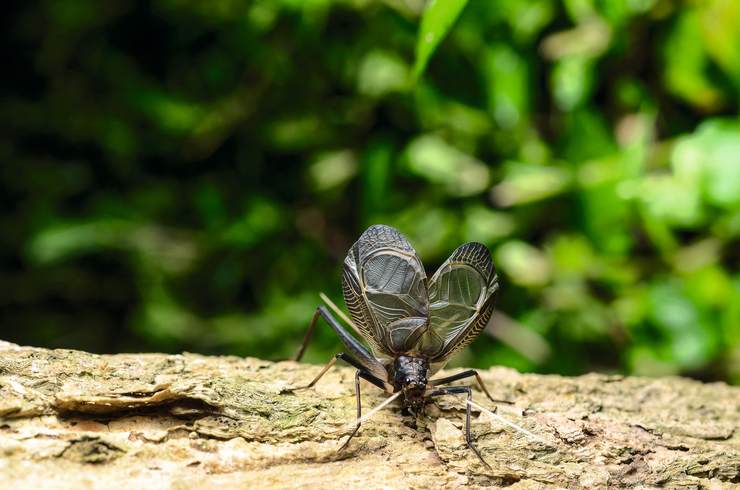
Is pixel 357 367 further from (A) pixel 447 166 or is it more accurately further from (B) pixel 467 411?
(A) pixel 447 166

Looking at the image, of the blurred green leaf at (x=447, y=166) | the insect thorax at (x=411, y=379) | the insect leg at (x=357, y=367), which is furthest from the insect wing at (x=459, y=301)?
the blurred green leaf at (x=447, y=166)

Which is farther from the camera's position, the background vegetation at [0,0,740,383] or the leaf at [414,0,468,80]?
the background vegetation at [0,0,740,383]

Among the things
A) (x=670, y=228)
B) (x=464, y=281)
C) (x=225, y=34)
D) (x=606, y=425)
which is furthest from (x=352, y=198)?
(x=606, y=425)

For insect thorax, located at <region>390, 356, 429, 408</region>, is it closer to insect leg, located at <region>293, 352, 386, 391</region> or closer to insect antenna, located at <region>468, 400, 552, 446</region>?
insect leg, located at <region>293, 352, 386, 391</region>

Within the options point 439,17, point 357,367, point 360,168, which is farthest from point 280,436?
point 360,168

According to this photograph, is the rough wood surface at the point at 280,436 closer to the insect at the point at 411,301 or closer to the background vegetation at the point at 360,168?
the insect at the point at 411,301

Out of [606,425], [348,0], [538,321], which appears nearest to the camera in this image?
[606,425]

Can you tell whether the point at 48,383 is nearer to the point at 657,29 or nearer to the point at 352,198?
the point at 352,198

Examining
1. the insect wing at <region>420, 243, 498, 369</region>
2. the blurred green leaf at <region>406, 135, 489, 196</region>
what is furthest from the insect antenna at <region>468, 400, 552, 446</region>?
the blurred green leaf at <region>406, 135, 489, 196</region>
